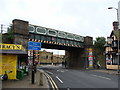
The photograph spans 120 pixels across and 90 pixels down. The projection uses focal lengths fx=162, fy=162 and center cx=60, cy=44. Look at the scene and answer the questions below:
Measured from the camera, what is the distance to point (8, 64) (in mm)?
16172

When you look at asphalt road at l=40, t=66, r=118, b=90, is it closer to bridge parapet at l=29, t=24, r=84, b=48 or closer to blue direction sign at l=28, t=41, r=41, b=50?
blue direction sign at l=28, t=41, r=41, b=50

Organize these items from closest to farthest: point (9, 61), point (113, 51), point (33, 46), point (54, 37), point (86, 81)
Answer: point (33, 46) < point (86, 81) < point (9, 61) < point (54, 37) < point (113, 51)

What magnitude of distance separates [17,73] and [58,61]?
98446 millimetres

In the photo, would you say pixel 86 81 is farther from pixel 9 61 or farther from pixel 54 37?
pixel 54 37

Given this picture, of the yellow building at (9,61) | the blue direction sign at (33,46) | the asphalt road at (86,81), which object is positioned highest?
the blue direction sign at (33,46)

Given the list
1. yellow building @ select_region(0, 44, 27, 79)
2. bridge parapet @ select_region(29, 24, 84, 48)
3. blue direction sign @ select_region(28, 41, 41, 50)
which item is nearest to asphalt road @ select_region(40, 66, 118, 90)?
blue direction sign @ select_region(28, 41, 41, 50)

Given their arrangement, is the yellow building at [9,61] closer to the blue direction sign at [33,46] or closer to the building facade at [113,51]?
the blue direction sign at [33,46]

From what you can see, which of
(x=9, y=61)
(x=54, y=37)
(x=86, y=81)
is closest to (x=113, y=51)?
(x=54, y=37)

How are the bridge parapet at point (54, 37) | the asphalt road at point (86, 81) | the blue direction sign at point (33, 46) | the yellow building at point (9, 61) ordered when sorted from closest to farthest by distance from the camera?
1. the asphalt road at point (86, 81)
2. the blue direction sign at point (33, 46)
3. the yellow building at point (9, 61)
4. the bridge parapet at point (54, 37)

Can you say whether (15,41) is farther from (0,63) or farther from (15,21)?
(0,63)

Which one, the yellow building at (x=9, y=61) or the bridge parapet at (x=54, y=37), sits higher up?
the bridge parapet at (x=54, y=37)

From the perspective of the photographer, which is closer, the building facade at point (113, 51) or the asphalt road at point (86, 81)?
the asphalt road at point (86, 81)

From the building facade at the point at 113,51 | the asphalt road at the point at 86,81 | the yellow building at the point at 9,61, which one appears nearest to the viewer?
the asphalt road at the point at 86,81

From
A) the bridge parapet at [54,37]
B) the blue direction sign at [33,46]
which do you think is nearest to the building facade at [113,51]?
the bridge parapet at [54,37]
